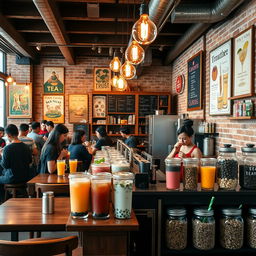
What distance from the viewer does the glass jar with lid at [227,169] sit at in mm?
2254

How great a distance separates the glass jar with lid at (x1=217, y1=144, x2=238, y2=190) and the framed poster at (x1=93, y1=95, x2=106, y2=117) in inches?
294

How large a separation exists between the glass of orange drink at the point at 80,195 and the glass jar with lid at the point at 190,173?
75 centimetres

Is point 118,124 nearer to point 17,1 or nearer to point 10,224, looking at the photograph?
point 17,1

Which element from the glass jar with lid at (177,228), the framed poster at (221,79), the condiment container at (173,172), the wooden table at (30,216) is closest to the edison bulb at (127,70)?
the framed poster at (221,79)

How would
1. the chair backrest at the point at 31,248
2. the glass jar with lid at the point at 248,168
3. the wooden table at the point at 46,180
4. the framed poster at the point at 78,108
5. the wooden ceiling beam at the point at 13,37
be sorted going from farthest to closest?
the framed poster at the point at 78,108, the wooden ceiling beam at the point at 13,37, the wooden table at the point at 46,180, the glass jar with lid at the point at 248,168, the chair backrest at the point at 31,248

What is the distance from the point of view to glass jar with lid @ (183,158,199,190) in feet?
7.30

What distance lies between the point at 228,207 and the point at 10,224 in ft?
4.95

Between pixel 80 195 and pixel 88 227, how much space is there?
191mm

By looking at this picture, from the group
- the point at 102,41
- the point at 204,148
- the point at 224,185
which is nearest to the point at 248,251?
the point at 224,185

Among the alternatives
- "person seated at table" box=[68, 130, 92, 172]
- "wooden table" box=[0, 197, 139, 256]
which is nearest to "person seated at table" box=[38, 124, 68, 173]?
"person seated at table" box=[68, 130, 92, 172]

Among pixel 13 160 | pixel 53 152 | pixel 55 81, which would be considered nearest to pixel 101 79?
pixel 55 81

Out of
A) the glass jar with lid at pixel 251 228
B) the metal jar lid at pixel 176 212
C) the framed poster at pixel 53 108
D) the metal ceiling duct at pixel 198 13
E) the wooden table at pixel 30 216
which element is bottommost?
the glass jar with lid at pixel 251 228

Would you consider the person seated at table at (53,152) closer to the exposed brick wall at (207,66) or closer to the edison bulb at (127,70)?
the edison bulb at (127,70)

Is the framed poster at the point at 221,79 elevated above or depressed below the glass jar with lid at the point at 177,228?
above
